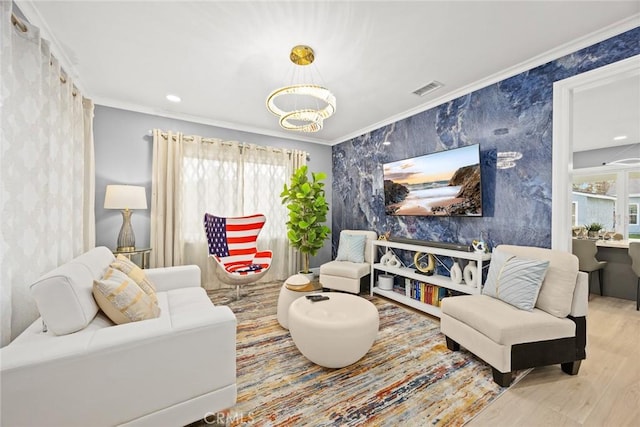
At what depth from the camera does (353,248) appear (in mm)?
3840

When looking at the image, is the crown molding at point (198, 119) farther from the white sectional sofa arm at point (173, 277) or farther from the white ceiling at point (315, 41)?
the white sectional sofa arm at point (173, 277)

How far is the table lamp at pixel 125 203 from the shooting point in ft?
9.37

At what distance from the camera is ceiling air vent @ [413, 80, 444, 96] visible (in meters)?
2.76

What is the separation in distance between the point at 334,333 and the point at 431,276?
1.75 metres

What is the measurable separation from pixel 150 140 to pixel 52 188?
1.81m

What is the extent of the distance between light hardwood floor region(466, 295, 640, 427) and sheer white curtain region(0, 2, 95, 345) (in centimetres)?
270

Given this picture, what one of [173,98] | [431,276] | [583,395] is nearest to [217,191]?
[173,98]

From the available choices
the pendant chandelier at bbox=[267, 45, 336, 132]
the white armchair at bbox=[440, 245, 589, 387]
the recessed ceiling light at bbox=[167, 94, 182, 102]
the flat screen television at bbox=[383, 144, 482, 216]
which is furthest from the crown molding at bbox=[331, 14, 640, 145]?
the recessed ceiling light at bbox=[167, 94, 182, 102]

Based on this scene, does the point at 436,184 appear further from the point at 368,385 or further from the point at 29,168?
the point at 29,168

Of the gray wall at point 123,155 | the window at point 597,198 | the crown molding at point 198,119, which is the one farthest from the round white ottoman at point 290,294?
the window at point 597,198

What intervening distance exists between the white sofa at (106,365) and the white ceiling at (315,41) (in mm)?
1834

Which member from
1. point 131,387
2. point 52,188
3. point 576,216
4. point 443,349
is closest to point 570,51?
point 443,349

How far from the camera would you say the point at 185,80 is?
106 inches

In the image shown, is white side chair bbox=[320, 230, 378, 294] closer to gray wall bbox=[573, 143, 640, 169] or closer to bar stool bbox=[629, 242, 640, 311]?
bar stool bbox=[629, 242, 640, 311]
